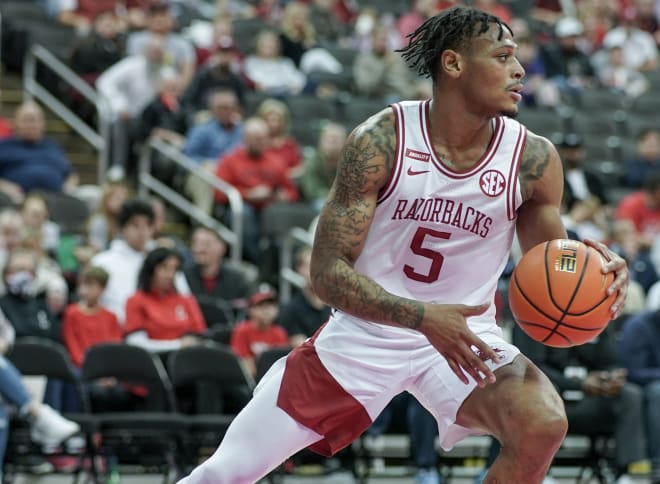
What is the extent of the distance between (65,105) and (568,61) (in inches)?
286

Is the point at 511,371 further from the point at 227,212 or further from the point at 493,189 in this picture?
the point at 227,212

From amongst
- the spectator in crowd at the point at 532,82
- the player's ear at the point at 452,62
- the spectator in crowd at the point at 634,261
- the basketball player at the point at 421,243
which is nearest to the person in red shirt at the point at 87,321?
the spectator in crowd at the point at 634,261

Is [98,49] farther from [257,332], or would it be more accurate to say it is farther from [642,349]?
[642,349]

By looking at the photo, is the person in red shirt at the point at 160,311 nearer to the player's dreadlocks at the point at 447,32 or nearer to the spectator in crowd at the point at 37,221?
the spectator in crowd at the point at 37,221

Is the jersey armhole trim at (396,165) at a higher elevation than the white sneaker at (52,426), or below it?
higher

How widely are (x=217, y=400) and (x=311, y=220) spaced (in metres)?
2.94

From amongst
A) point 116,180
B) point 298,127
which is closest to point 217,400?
point 116,180

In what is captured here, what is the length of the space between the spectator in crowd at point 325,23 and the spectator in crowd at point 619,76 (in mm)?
3631

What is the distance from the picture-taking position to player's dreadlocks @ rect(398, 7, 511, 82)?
16.5 feet

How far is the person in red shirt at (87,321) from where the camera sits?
942 cm

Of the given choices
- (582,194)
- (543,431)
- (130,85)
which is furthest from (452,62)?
(582,194)

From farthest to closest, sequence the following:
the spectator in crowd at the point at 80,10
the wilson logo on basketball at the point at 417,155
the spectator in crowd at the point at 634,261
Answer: the spectator in crowd at the point at 80,10, the spectator in crowd at the point at 634,261, the wilson logo on basketball at the point at 417,155

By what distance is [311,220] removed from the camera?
1177 centimetres

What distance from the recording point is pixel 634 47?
1847 cm
